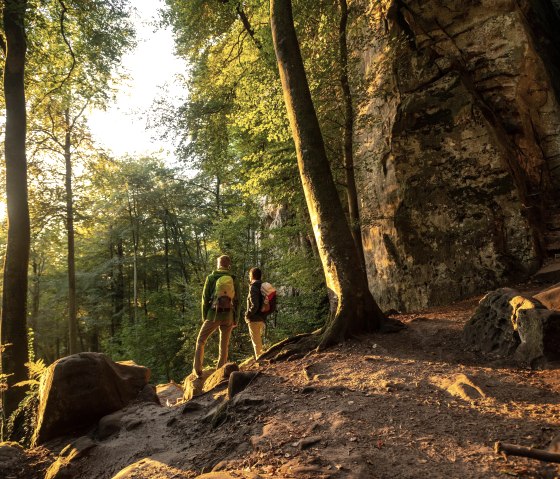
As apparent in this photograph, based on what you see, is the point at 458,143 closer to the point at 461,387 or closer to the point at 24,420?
the point at 461,387

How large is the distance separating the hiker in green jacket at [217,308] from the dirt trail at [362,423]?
1.41m

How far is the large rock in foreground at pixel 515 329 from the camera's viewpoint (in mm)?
4156

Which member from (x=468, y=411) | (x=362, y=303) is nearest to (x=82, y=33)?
(x=362, y=303)

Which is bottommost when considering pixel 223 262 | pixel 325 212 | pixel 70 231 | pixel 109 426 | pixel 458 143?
pixel 109 426

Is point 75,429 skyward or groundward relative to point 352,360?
groundward

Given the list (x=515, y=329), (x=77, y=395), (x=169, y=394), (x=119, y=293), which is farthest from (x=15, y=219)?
(x=119, y=293)

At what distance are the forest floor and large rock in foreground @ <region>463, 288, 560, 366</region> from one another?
0.68ft

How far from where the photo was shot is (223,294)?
673cm

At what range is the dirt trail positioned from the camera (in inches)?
106

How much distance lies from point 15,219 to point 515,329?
9.09 m

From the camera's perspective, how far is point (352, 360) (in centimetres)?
498

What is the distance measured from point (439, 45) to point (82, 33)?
10.1m

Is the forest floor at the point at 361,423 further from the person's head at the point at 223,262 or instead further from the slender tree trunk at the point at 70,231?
the slender tree trunk at the point at 70,231

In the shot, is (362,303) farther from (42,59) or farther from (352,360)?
(42,59)
